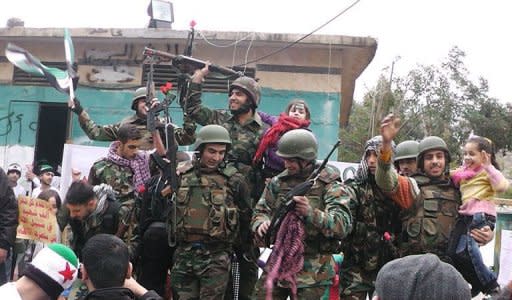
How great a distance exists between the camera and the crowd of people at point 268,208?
4.63 meters

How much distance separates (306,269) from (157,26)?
904 centimetres

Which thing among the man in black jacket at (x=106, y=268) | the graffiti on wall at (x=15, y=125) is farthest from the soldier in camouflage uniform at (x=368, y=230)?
the graffiti on wall at (x=15, y=125)

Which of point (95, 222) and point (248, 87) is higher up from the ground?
point (248, 87)

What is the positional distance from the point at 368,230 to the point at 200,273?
55.5 inches

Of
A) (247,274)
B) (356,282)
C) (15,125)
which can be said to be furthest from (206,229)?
(15,125)

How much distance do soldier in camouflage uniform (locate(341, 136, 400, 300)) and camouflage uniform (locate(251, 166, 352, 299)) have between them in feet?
1.33

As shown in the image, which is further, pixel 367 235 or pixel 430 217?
pixel 367 235

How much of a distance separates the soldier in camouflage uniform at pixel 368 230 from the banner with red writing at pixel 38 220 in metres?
3.17

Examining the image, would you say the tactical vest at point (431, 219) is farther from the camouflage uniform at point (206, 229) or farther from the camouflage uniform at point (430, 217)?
the camouflage uniform at point (206, 229)

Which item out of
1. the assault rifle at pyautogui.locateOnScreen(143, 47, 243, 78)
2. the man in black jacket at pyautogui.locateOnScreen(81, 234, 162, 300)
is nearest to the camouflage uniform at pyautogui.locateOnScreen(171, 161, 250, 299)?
the assault rifle at pyautogui.locateOnScreen(143, 47, 243, 78)

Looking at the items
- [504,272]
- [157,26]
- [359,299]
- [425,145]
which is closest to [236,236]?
[359,299]

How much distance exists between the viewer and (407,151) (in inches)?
208

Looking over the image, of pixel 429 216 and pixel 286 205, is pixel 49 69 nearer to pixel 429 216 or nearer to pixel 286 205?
pixel 286 205

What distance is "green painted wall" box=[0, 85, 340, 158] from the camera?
11.5 meters
